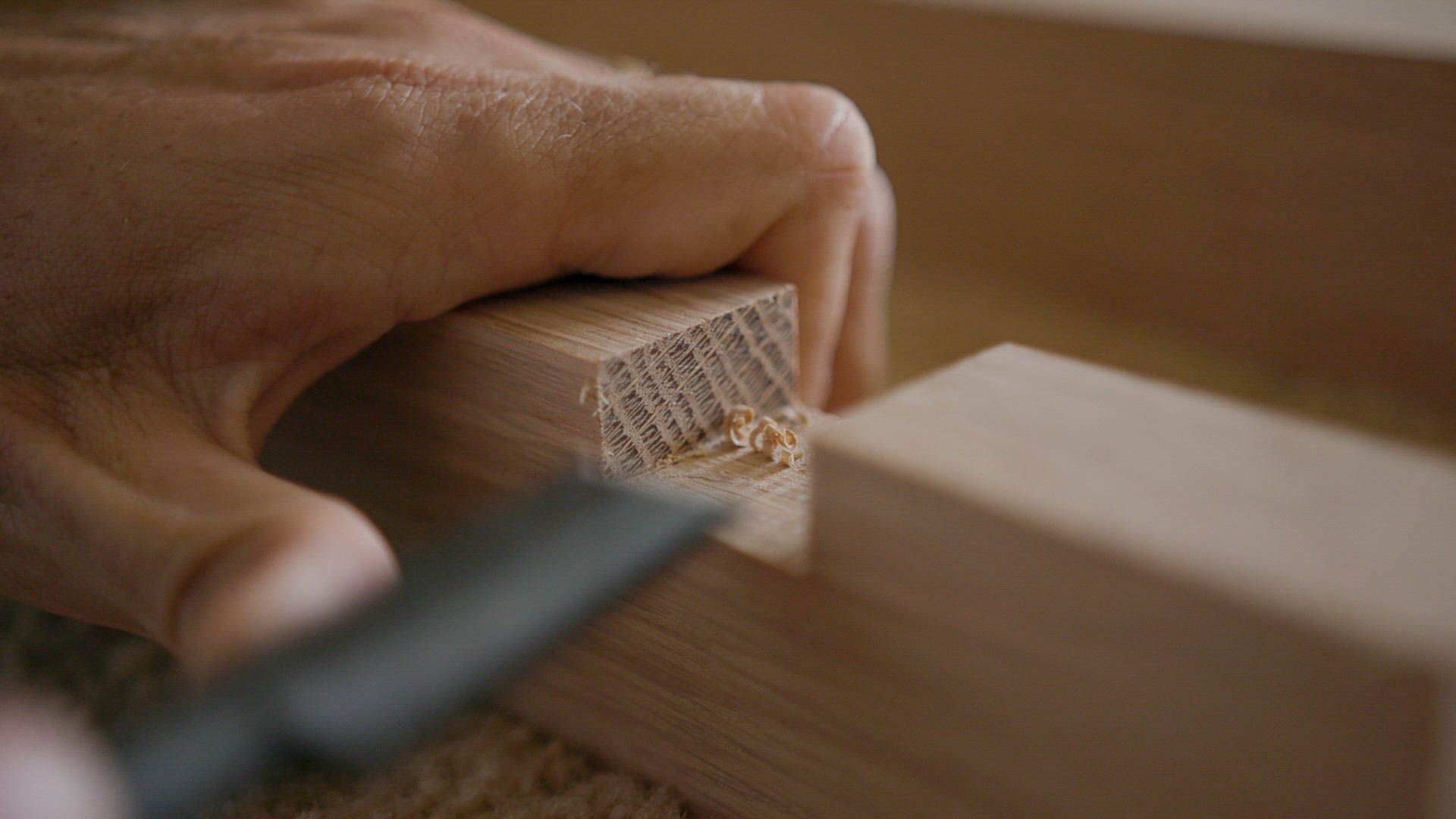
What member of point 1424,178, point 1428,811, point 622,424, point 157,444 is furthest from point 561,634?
point 1424,178

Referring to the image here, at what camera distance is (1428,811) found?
1.04 feet

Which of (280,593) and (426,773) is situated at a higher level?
(280,593)

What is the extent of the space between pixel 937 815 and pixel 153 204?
19.5 inches

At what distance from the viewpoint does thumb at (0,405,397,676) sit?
44 cm

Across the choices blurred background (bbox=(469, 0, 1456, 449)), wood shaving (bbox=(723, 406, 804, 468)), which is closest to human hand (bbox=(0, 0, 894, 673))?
wood shaving (bbox=(723, 406, 804, 468))

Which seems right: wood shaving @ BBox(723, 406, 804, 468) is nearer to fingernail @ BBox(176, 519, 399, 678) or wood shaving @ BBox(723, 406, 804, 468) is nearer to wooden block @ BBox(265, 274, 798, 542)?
wooden block @ BBox(265, 274, 798, 542)

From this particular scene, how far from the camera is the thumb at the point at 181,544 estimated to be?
0.44 meters

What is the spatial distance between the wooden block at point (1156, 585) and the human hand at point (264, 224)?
0.27 metres

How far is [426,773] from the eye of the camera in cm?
61

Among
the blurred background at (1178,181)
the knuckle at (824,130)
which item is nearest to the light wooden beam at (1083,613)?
the knuckle at (824,130)

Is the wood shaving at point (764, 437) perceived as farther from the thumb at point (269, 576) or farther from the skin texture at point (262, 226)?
the thumb at point (269, 576)

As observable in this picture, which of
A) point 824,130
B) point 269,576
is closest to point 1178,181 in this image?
point 824,130

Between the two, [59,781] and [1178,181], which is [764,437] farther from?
[1178,181]

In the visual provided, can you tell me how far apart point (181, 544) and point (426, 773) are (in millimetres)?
204
